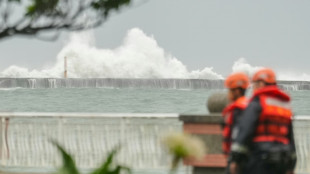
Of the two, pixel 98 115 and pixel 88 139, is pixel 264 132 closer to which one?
pixel 98 115

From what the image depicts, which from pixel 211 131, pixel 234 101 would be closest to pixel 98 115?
pixel 211 131

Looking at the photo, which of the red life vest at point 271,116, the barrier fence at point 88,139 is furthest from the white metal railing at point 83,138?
the red life vest at point 271,116

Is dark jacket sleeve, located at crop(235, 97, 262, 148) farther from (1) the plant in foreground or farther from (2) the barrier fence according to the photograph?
(2) the barrier fence

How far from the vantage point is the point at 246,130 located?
7.70 m

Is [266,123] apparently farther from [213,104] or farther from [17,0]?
[17,0]

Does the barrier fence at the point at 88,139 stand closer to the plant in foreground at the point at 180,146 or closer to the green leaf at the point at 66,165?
the green leaf at the point at 66,165

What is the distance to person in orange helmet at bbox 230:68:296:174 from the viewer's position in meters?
7.72

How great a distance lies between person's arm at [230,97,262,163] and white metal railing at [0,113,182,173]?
24.6 ft

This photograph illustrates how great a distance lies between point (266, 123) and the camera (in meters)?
7.77

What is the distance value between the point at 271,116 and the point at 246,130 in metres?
0.27

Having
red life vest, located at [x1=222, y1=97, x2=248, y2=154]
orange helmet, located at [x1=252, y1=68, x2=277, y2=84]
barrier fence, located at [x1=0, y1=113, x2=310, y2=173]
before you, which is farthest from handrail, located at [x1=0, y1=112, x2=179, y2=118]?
orange helmet, located at [x1=252, y1=68, x2=277, y2=84]

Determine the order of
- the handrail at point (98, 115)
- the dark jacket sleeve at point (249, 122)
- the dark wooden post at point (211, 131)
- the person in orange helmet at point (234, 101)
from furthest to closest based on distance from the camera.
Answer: the handrail at point (98, 115) → the dark wooden post at point (211, 131) → the person in orange helmet at point (234, 101) → the dark jacket sleeve at point (249, 122)

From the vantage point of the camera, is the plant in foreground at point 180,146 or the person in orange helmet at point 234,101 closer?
the plant in foreground at point 180,146

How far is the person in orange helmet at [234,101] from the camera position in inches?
317
